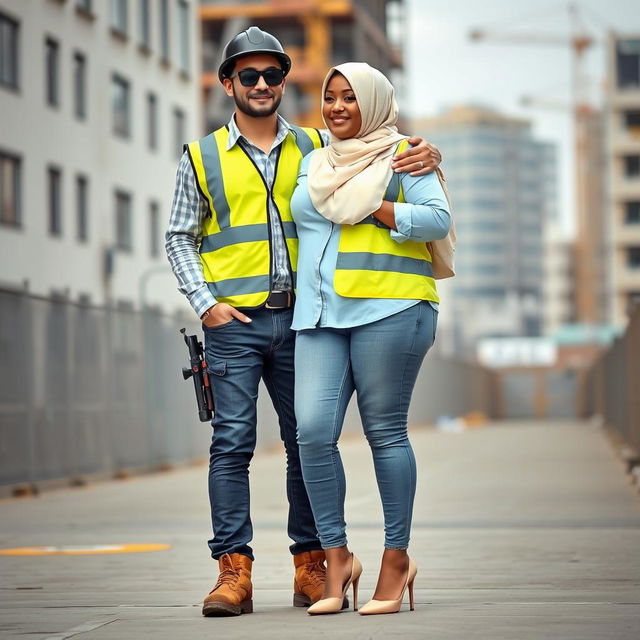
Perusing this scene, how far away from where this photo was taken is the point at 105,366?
16875mm

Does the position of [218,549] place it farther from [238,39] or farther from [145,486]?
[145,486]

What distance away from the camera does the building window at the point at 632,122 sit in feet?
333

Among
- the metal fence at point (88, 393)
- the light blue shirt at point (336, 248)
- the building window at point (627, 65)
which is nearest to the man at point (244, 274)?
the light blue shirt at point (336, 248)

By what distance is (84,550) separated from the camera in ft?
28.1

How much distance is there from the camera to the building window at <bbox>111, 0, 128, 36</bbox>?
41.9m

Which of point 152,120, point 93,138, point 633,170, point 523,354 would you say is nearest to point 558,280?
point 523,354

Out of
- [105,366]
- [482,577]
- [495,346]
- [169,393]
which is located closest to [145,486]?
[105,366]

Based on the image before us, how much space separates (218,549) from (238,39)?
1815mm

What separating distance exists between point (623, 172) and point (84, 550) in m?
94.5

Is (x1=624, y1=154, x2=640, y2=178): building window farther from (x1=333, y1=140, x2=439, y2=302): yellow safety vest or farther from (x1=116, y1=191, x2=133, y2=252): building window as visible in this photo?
(x1=333, y1=140, x2=439, y2=302): yellow safety vest

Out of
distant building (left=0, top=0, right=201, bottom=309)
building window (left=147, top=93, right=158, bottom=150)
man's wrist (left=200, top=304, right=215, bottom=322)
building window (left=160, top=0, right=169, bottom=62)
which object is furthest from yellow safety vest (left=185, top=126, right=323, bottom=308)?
building window (left=160, top=0, right=169, bottom=62)

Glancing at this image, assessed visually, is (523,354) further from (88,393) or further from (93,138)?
(88,393)

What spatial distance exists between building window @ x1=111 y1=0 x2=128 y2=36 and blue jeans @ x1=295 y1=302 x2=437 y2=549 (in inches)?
1454

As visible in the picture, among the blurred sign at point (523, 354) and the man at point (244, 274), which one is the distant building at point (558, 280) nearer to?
the blurred sign at point (523, 354)
